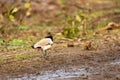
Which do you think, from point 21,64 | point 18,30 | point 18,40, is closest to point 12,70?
point 21,64

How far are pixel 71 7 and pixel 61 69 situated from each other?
1216 centimetres

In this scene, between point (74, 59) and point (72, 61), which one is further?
point (74, 59)

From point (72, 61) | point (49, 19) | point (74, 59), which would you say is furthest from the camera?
point (49, 19)

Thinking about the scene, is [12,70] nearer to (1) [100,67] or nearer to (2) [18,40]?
(1) [100,67]

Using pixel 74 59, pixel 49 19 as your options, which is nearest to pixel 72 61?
pixel 74 59

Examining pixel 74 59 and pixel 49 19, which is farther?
pixel 49 19

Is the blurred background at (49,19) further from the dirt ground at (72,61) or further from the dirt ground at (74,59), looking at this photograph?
the dirt ground at (72,61)

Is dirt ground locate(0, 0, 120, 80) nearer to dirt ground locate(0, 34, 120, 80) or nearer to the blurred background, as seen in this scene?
dirt ground locate(0, 34, 120, 80)

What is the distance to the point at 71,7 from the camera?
22062 mm

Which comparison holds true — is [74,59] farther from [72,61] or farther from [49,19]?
[49,19]

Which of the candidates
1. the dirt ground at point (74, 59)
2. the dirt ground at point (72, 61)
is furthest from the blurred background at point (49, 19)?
the dirt ground at point (72, 61)

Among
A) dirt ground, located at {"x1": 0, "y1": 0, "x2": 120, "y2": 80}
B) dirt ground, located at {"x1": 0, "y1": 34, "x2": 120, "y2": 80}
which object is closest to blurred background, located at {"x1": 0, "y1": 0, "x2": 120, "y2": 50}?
dirt ground, located at {"x1": 0, "y1": 0, "x2": 120, "y2": 80}

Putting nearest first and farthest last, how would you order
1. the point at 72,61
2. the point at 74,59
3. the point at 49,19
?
the point at 72,61 < the point at 74,59 < the point at 49,19

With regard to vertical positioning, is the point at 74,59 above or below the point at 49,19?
above
